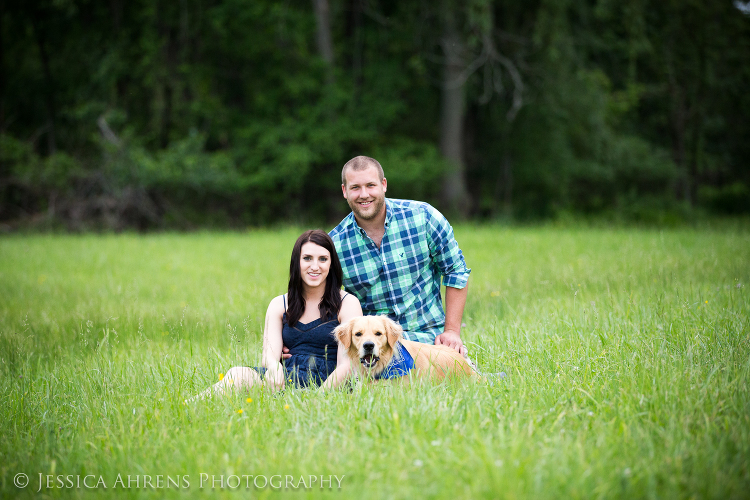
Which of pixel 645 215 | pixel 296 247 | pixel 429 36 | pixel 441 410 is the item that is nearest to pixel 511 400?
pixel 441 410

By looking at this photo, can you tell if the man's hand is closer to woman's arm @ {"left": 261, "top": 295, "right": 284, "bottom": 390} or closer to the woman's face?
the woman's face

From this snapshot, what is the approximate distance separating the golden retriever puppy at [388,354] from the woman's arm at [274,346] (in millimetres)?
448

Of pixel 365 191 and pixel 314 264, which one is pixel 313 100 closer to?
pixel 365 191

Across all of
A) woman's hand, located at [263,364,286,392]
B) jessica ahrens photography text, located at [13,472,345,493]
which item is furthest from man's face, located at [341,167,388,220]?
jessica ahrens photography text, located at [13,472,345,493]

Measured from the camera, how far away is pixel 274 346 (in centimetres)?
365

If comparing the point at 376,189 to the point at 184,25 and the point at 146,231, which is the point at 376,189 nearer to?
the point at 146,231

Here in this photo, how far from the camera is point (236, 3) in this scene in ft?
→ 54.2

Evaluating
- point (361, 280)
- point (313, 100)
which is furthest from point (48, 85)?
point (361, 280)

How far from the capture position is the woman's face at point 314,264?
3.64 metres

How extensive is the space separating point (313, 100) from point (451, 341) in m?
15.0

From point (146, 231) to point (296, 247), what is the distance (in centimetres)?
1368

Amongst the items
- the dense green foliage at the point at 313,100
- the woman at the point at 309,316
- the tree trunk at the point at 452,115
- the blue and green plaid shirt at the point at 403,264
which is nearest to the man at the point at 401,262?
the blue and green plaid shirt at the point at 403,264

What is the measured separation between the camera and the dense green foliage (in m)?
15.5

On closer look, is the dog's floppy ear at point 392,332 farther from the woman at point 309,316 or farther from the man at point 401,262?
the man at point 401,262
